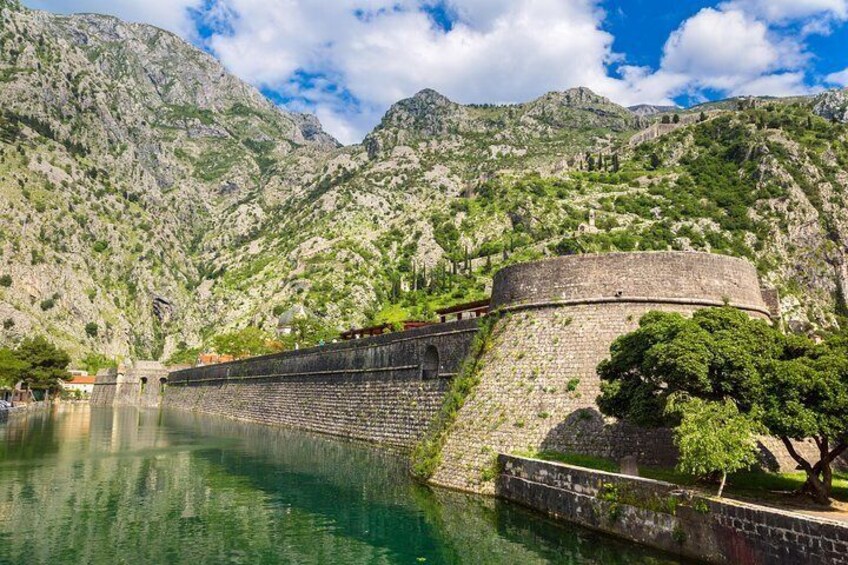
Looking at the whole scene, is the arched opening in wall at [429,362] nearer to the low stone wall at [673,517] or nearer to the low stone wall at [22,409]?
the low stone wall at [673,517]

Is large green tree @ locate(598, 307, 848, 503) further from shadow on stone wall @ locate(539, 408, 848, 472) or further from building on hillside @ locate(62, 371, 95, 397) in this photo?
building on hillside @ locate(62, 371, 95, 397)

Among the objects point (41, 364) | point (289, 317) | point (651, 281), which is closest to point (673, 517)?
point (651, 281)

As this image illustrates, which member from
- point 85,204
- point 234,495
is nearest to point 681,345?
point 234,495

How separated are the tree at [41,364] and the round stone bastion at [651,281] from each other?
92.3 metres

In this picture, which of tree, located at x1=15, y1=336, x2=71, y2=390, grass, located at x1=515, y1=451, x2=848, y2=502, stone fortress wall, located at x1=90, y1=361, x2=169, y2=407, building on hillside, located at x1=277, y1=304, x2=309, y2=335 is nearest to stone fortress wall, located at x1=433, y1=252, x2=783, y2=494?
grass, located at x1=515, y1=451, x2=848, y2=502

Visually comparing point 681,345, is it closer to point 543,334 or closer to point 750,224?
point 543,334

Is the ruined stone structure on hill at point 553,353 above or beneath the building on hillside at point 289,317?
beneath

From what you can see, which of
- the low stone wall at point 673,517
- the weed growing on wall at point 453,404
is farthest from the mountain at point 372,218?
the low stone wall at point 673,517

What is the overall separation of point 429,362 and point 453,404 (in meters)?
7.69

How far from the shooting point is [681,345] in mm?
17297

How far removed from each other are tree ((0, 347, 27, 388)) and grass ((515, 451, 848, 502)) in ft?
293

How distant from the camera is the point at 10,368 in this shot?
85625mm

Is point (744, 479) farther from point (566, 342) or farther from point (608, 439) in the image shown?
point (566, 342)

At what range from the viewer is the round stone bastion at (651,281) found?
24.9 metres
